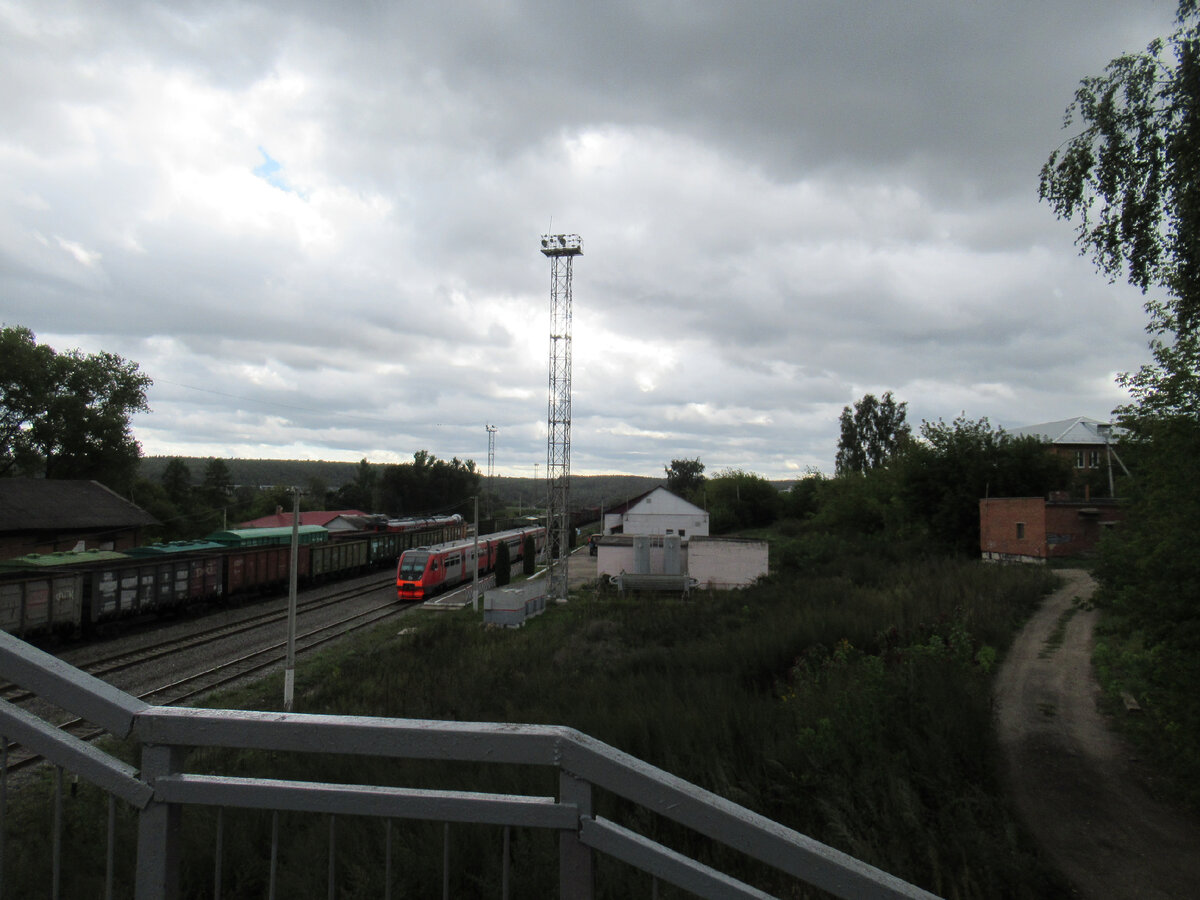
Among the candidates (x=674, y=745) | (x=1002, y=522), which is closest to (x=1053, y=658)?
(x=674, y=745)

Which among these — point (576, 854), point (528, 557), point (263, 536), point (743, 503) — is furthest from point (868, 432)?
point (576, 854)

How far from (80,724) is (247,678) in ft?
12.6

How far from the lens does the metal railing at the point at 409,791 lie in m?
1.70

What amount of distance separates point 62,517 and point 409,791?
40202 mm

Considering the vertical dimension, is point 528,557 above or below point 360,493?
below

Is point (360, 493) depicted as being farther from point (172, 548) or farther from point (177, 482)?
point (172, 548)

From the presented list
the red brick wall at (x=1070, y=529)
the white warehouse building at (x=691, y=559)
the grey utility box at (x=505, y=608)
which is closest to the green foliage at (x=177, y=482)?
the white warehouse building at (x=691, y=559)

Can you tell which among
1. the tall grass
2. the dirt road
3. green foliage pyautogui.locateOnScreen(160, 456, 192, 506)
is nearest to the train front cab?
the tall grass

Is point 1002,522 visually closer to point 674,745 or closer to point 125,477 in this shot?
point 674,745

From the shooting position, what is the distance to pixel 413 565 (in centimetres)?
2819

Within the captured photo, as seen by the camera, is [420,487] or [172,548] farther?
[420,487]

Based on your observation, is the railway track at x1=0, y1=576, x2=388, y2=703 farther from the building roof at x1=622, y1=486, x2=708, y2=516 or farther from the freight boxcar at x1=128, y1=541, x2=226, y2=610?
the building roof at x1=622, y1=486, x2=708, y2=516

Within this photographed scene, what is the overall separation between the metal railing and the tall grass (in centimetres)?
129

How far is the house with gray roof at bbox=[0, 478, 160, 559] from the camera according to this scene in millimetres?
30734
